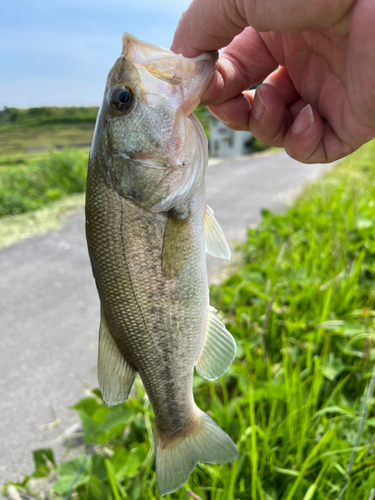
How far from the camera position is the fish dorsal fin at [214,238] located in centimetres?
121

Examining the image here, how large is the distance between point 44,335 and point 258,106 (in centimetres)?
249

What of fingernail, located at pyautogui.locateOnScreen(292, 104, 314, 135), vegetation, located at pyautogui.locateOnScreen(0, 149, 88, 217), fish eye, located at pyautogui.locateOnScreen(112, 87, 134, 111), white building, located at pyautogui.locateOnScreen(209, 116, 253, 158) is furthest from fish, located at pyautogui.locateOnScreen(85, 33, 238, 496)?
white building, located at pyautogui.locateOnScreen(209, 116, 253, 158)

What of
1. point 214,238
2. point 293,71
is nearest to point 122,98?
point 214,238

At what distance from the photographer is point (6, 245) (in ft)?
15.0

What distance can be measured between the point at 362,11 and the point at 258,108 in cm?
55

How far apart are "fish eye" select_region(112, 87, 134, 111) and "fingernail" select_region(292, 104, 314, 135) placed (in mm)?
756

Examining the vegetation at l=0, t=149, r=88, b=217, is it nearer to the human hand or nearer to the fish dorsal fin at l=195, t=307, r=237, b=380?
the human hand

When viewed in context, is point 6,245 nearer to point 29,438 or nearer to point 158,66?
point 29,438

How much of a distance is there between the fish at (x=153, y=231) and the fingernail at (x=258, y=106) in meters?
0.46

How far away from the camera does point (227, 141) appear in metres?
43.5

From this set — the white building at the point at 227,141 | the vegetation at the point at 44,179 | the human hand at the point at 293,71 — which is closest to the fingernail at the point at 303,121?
the human hand at the point at 293,71

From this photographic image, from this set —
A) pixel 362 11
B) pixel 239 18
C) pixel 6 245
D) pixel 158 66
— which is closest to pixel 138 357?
pixel 158 66

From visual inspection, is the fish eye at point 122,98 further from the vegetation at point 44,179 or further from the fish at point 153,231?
the vegetation at point 44,179

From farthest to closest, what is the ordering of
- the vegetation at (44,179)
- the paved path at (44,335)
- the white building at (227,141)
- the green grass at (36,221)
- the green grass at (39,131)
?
1. the white building at (227,141)
2. the green grass at (39,131)
3. the vegetation at (44,179)
4. the green grass at (36,221)
5. the paved path at (44,335)
